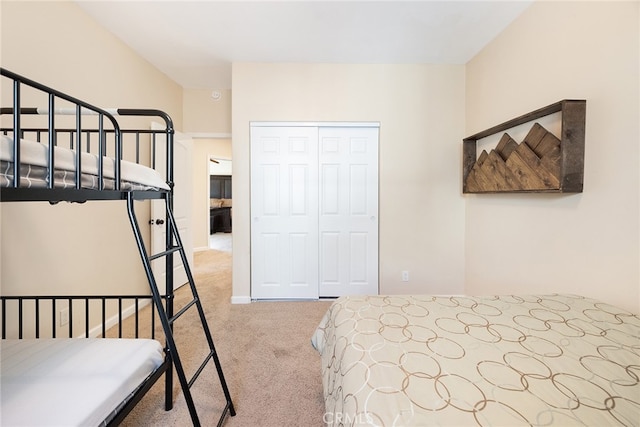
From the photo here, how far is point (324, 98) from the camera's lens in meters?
2.96

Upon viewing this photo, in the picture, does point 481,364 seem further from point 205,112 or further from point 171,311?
point 205,112

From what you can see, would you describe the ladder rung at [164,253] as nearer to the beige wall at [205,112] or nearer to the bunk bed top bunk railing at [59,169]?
the bunk bed top bunk railing at [59,169]

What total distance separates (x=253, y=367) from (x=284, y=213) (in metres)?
1.57

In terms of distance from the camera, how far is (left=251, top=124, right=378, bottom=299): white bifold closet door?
299 cm

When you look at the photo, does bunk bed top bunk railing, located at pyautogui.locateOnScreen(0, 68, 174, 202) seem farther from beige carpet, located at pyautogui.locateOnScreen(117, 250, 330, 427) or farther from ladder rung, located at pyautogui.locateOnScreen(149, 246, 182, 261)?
beige carpet, located at pyautogui.locateOnScreen(117, 250, 330, 427)

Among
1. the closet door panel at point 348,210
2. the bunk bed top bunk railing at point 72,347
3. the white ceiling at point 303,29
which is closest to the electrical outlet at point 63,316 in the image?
the bunk bed top bunk railing at point 72,347

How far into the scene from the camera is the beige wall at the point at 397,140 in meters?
2.94

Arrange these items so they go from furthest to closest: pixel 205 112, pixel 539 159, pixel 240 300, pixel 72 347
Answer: pixel 205 112, pixel 240 300, pixel 539 159, pixel 72 347

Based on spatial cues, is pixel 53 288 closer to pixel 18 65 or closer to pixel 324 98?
pixel 18 65

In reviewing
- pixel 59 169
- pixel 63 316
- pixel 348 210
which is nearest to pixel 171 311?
pixel 59 169

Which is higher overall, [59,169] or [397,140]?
[397,140]

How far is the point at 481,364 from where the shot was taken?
32.4 inches

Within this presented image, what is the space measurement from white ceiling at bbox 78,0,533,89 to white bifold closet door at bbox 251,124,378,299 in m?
0.77

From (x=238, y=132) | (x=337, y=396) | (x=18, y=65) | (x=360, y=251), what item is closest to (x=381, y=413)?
(x=337, y=396)
